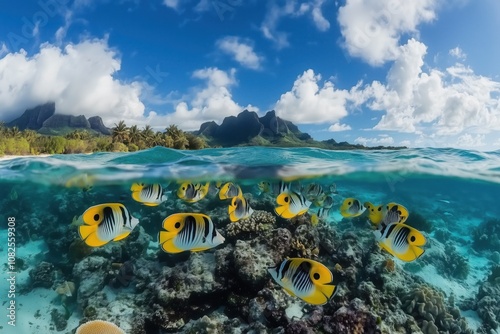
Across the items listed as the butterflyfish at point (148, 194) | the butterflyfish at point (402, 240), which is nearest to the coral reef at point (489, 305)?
the butterflyfish at point (402, 240)

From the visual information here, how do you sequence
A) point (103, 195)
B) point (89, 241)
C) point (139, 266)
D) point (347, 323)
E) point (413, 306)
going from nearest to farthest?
point (89, 241), point (347, 323), point (413, 306), point (139, 266), point (103, 195)

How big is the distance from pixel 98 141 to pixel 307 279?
2425 centimetres

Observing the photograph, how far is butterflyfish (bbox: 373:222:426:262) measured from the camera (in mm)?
3945

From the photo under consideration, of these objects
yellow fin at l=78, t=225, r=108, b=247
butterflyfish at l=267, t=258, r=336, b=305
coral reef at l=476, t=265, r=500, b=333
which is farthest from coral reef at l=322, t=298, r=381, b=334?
coral reef at l=476, t=265, r=500, b=333

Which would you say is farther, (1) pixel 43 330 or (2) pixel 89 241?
(1) pixel 43 330

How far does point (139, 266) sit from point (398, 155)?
12.7m

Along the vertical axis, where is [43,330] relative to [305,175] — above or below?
below

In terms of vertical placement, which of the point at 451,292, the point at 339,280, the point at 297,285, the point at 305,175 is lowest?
the point at 451,292

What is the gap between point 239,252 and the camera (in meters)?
7.93

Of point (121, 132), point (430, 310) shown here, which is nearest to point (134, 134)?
point (121, 132)

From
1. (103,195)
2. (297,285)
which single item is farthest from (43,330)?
(103,195)

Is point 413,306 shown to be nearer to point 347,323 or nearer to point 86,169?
point 347,323

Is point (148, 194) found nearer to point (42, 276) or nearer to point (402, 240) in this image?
point (402, 240)

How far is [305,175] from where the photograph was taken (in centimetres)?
1748
